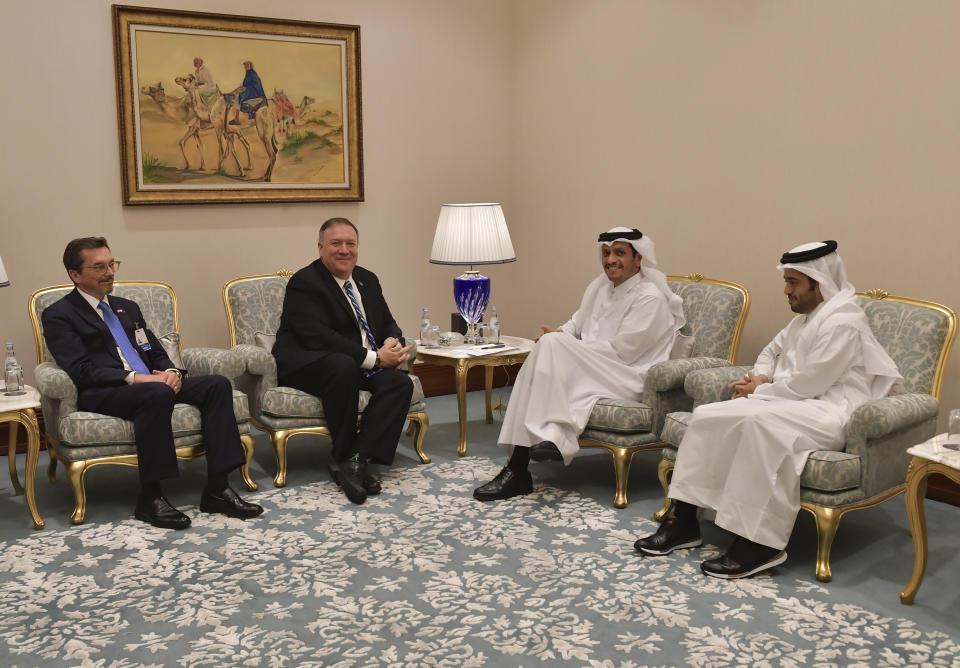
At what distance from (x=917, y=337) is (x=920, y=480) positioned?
3.31ft

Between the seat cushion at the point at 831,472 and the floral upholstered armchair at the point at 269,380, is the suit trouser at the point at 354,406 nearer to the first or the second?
the floral upholstered armchair at the point at 269,380

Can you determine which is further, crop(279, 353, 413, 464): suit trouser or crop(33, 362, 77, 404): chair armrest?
crop(279, 353, 413, 464): suit trouser

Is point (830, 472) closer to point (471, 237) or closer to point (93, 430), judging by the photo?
point (471, 237)

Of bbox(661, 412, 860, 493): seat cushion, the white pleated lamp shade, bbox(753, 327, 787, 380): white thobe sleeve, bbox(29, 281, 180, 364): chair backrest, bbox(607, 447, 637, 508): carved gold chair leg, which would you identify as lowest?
bbox(607, 447, 637, 508): carved gold chair leg

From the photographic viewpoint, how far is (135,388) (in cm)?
445

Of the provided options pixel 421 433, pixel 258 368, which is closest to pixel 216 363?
pixel 258 368

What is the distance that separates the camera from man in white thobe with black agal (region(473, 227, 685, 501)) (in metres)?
4.70

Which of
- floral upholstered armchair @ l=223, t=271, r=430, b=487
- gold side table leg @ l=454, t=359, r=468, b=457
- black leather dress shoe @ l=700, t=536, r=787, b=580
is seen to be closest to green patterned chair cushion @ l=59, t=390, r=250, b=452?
floral upholstered armchair @ l=223, t=271, r=430, b=487

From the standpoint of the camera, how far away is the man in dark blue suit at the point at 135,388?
4.41m

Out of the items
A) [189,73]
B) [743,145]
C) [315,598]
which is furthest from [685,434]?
[189,73]

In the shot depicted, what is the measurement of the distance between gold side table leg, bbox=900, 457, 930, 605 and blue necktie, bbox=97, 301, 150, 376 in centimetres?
353

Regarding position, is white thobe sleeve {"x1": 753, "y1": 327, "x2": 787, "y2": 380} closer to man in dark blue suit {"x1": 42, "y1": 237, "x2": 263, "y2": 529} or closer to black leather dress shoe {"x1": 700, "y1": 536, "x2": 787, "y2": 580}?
black leather dress shoe {"x1": 700, "y1": 536, "x2": 787, "y2": 580}

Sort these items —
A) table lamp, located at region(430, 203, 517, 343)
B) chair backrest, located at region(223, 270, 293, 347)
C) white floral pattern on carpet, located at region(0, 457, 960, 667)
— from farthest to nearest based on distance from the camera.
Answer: table lamp, located at region(430, 203, 517, 343) → chair backrest, located at region(223, 270, 293, 347) → white floral pattern on carpet, located at region(0, 457, 960, 667)

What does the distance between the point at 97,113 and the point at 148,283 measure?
1.16m
